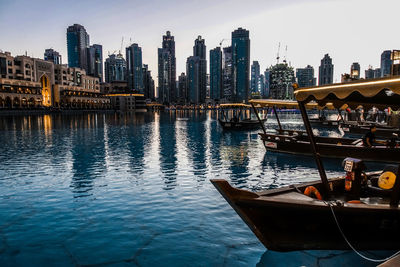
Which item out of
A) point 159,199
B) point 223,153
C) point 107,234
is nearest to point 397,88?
point 107,234

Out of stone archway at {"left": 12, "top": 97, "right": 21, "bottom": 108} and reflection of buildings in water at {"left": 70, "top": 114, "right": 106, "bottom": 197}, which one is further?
stone archway at {"left": 12, "top": 97, "right": 21, "bottom": 108}

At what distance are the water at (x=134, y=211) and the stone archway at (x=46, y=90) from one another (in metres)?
122

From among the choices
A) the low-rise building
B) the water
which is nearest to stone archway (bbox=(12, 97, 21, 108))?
the low-rise building

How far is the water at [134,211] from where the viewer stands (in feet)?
24.5

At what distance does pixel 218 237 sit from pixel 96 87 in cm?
18198

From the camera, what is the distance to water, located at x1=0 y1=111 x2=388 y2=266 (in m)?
7.48

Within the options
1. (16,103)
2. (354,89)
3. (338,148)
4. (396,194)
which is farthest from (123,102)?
(396,194)

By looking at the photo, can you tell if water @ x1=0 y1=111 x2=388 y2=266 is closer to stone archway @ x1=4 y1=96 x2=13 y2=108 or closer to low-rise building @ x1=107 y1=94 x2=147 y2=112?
stone archway @ x1=4 y1=96 x2=13 y2=108

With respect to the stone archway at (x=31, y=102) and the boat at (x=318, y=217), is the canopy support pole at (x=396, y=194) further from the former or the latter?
the stone archway at (x=31, y=102)

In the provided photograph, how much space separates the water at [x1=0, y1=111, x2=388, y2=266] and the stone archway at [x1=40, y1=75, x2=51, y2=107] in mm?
121857

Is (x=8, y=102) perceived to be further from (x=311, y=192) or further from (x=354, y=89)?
(x=354, y=89)

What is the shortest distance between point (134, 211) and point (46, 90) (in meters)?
139

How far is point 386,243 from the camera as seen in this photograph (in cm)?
714

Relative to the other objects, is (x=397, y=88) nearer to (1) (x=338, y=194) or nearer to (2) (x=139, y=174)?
(1) (x=338, y=194)
